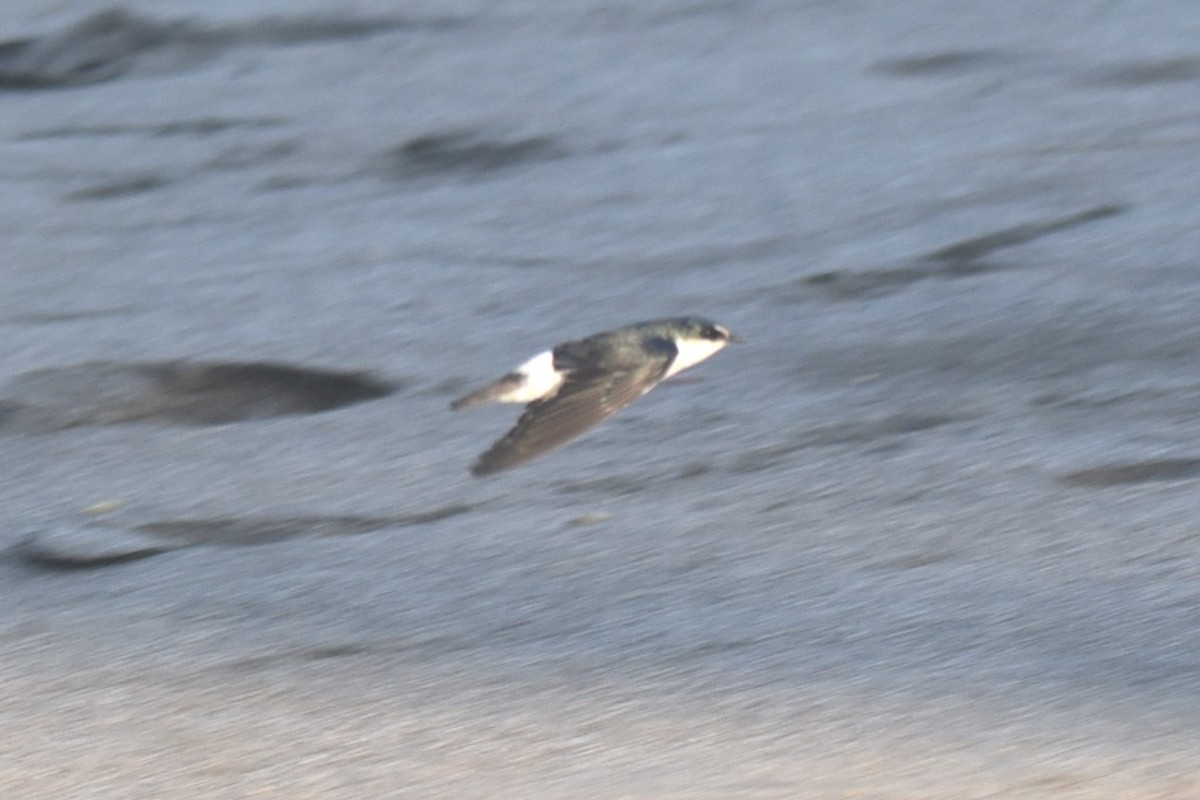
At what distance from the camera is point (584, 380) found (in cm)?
322

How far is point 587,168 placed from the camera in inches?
231

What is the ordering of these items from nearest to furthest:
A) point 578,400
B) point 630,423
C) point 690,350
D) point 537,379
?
point 578,400
point 537,379
point 690,350
point 630,423

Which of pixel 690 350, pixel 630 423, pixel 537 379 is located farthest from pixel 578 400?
pixel 630 423

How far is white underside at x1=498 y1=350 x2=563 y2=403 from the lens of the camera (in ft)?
10.8

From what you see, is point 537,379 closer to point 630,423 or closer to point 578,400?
point 578,400

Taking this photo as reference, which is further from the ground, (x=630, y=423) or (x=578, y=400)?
(x=578, y=400)

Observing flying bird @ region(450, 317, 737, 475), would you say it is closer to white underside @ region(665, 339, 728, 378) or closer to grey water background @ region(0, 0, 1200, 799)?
white underside @ region(665, 339, 728, 378)

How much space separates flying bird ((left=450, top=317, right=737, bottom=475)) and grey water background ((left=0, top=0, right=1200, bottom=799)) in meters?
0.23

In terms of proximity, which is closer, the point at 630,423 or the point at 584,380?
the point at 584,380

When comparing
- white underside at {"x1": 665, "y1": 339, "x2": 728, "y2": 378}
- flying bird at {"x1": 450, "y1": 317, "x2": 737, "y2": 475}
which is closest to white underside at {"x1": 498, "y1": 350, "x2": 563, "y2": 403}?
flying bird at {"x1": 450, "y1": 317, "x2": 737, "y2": 475}

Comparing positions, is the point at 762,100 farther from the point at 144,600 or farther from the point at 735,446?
the point at 144,600

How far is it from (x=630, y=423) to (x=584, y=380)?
30.6 inches

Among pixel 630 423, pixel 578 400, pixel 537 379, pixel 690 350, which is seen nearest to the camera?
pixel 578 400

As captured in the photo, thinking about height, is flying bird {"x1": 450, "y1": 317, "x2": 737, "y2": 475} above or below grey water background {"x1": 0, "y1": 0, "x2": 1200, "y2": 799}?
above
